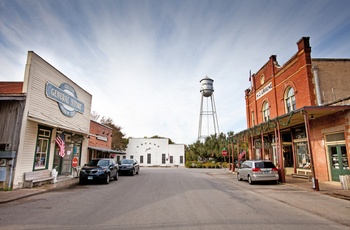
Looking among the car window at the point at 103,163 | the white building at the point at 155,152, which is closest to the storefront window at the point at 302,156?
the car window at the point at 103,163

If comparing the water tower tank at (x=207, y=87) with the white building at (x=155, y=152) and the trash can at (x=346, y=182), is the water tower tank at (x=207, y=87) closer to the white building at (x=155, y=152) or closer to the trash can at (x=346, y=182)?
the white building at (x=155, y=152)

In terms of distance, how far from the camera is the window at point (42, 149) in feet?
44.1

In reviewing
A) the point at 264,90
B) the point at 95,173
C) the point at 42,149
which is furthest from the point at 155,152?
the point at 42,149

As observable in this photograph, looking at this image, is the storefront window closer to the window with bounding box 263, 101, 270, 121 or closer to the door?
the door

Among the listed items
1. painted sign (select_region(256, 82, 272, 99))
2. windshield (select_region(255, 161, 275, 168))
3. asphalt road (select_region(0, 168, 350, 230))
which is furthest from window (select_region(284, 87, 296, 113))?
asphalt road (select_region(0, 168, 350, 230))

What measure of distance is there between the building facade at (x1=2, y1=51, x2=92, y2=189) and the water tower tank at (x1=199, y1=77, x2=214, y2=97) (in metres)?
22.3

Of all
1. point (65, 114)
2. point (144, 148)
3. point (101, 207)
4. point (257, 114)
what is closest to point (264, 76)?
point (257, 114)

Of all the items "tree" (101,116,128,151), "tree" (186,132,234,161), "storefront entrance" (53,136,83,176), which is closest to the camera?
"storefront entrance" (53,136,83,176)

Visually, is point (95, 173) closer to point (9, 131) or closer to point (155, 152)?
point (9, 131)

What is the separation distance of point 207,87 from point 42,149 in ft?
91.4

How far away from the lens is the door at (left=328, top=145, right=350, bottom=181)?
13.4m

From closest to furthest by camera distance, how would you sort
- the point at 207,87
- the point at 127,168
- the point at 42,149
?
the point at 42,149 < the point at 127,168 < the point at 207,87

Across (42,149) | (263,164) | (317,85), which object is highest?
(317,85)

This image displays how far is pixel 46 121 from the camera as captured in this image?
512 inches
